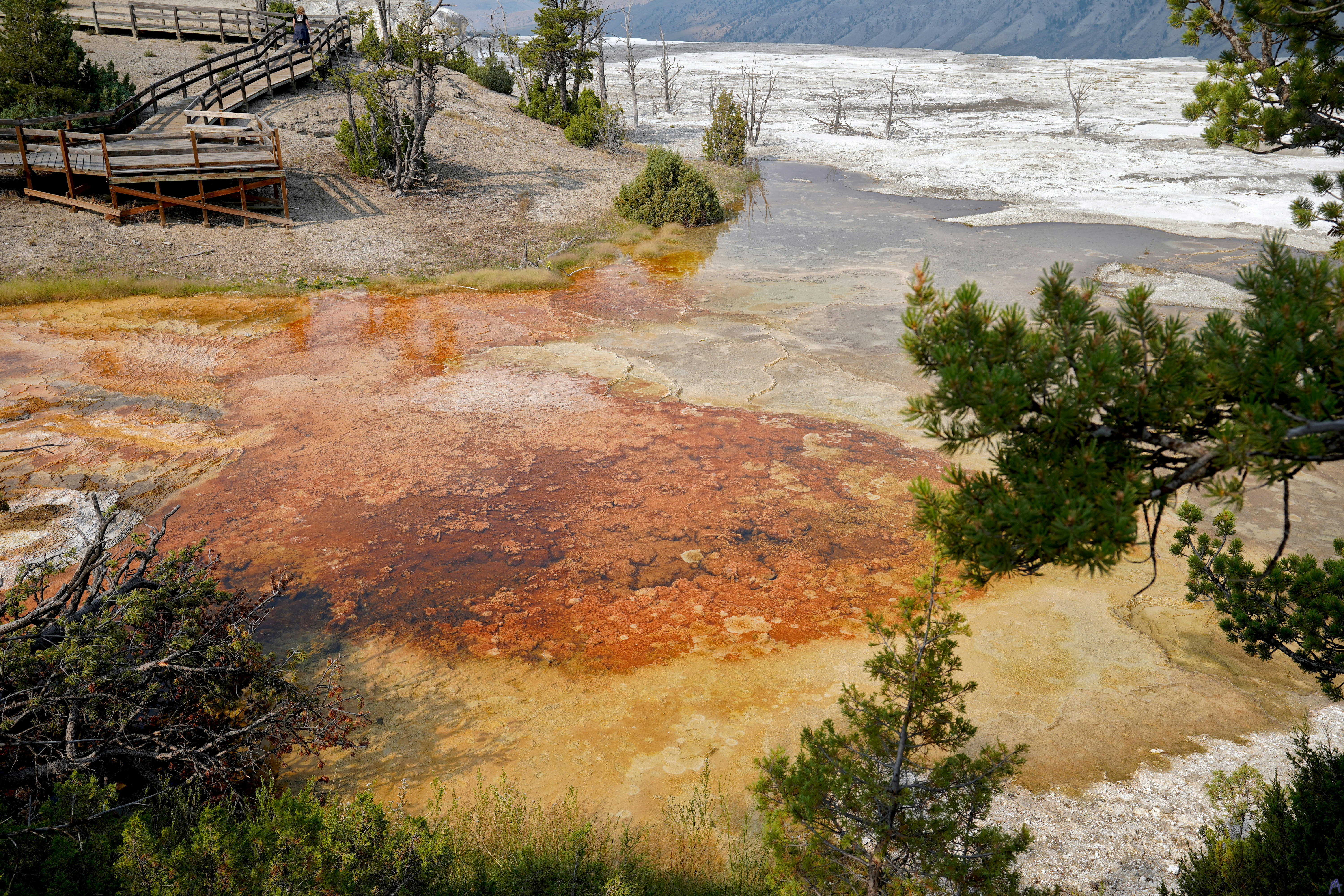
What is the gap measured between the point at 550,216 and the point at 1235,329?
17.5 metres

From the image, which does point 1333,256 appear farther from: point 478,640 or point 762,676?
point 478,640

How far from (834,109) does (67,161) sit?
28933 mm

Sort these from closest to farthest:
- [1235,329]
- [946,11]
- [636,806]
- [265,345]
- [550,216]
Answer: [1235,329], [636,806], [265,345], [550,216], [946,11]

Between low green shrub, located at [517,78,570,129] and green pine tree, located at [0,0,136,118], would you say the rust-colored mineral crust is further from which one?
low green shrub, located at [517,78,570,129]

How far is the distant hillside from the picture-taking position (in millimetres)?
142625

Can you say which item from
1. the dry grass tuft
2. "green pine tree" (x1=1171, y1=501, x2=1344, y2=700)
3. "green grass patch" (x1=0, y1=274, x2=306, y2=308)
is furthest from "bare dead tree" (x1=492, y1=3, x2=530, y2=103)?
"green pine tree" (x1=1171, y1=501, x2=1344, y2=700)

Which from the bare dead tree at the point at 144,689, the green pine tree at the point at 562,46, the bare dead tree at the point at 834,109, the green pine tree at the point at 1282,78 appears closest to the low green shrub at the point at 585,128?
the green pine tree at the point at 562,46

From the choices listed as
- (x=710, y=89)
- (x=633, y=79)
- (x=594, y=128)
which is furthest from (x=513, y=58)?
(x=710, y=89)

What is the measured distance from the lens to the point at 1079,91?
37.0 m

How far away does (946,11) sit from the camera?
580 feet

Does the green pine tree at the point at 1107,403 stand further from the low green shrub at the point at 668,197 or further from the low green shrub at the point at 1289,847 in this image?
the low green shrub at the point at 668,197

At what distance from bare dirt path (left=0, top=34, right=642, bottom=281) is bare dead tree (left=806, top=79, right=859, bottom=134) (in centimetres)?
1070

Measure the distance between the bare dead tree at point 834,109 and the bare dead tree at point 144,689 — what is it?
31645mm

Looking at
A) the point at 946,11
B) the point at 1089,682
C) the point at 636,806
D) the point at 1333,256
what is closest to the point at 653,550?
the point at 636,806
